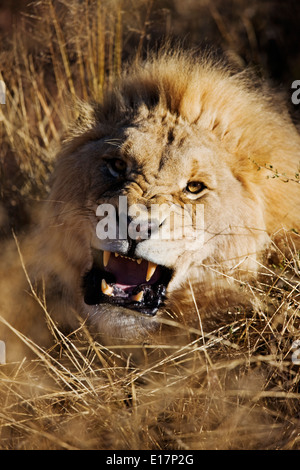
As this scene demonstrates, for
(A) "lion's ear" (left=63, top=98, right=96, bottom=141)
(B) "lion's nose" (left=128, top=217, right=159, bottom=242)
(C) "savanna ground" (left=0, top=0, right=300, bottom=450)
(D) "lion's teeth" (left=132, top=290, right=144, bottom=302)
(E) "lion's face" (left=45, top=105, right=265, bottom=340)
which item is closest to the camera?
(C) "savanna ground" (left=0, top=0, right=300, bottom=450)

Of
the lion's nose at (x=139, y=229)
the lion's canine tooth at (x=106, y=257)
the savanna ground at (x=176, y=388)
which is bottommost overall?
the savanna ground at (x=176, y=388)

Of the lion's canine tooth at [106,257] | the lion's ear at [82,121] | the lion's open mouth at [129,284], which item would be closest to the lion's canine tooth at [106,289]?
the lion's open mouth at [129,284]

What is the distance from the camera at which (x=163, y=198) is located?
3.34 metres

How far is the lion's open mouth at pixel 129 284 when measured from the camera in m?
3.41

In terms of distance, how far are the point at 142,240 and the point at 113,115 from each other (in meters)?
1.16

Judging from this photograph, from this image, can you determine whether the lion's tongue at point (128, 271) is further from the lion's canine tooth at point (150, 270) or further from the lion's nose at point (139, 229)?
the lion's nose at point (139, 229)

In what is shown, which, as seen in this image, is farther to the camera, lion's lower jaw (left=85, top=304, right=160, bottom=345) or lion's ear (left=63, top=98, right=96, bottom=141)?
lion's ear (left=63, top=98, right=96, bottom=141)

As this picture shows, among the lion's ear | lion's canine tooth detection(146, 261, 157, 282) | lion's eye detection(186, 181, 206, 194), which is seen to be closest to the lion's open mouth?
lion's canine tooth detection(146, 261, 157, 282)

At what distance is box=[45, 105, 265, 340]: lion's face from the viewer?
3.30 meters

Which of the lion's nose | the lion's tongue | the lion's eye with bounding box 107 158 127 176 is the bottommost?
the lion's tongue

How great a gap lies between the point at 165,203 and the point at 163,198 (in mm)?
41

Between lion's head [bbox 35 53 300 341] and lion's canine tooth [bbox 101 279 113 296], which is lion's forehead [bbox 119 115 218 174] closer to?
lion's head [bbox 35 53 300 341]

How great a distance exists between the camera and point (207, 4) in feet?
26.3
